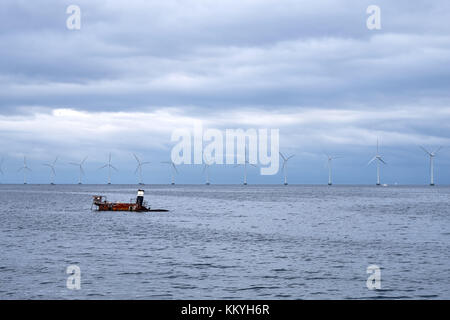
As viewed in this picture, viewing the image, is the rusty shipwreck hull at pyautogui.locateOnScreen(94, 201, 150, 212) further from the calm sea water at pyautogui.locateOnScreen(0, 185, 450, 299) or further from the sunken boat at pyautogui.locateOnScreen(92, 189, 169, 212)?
the calm sea water at pyautogui.locateOnScreen(0, 185, 450, 299)

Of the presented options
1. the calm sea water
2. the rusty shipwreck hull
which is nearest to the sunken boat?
the rusty shipwreck hull

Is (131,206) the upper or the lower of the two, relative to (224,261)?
upper

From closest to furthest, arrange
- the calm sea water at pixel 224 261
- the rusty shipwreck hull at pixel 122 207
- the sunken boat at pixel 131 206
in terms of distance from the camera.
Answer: the calm sea water at pixel 224 261 → the sunken boat at pixel 131 206 → the rusty shipwreck hull at pixel 122 207

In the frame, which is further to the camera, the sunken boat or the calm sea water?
the sunken boat

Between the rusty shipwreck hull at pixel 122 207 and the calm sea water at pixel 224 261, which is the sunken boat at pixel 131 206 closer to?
the rusty shipwreck hull at pixel 122 207

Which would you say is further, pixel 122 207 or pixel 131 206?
pixel 122 207

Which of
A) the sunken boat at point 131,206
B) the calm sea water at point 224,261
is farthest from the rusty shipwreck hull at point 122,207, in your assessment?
the calm sea water at point 224,261

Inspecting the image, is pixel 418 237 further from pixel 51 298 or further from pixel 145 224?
pixel 51 298

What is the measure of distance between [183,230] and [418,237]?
35.3 metres

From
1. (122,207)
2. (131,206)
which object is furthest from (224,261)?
(122,207)

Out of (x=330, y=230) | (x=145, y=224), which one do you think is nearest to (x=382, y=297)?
(x=330, y=230)

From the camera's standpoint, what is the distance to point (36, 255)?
180 ft

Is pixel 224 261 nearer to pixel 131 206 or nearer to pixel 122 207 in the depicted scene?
pixel 131 206

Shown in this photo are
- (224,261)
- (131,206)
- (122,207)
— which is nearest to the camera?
(224,261)
